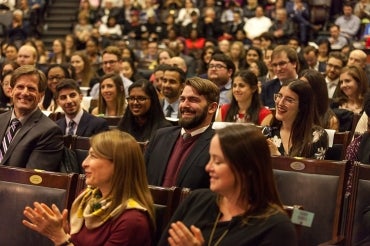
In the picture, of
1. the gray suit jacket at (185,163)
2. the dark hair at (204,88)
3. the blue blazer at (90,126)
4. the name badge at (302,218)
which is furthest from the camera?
the blue blazer at (90,126)

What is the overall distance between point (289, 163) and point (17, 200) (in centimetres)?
133

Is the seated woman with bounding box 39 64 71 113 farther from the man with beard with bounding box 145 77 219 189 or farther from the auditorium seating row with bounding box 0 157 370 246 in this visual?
the auditorium seating row with bounding box 0 157 370 246

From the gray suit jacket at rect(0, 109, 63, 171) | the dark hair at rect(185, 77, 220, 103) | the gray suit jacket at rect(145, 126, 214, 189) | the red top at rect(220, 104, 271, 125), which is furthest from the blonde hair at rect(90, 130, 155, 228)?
the red top at rect(220, 104, 271, 125)

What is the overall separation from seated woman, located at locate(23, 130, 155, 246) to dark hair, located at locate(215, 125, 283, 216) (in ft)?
1.69

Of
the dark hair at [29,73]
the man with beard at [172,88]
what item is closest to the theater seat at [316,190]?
the dark hair at [29,73]

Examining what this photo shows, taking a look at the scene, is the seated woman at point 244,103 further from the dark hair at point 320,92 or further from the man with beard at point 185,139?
the man with beard at point 185,139

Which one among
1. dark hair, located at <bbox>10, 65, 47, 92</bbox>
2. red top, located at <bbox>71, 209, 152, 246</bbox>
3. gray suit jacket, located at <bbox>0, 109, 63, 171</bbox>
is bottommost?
red top, located at <bbox>71, 209, 152, 246</bbox>

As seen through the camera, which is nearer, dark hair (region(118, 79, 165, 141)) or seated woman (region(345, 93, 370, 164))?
seated woman (region(345, 93, 370, 164))

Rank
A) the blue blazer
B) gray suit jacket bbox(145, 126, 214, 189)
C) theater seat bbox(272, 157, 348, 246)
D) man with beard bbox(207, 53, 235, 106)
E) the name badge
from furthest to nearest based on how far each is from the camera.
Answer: man with beard bbox(207, 53, 235, 106), the blue blazer, gray suit jacket bbox(145, 126, 214, 189), theater seat bbox(272, 157, 348, 246), the name badge

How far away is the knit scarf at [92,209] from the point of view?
3.05 meters

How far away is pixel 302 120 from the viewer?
4.45 meters

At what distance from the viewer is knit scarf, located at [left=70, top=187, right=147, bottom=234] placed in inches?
120

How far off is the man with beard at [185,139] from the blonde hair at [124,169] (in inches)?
33.2

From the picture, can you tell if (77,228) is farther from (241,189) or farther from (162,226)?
(241,189)
